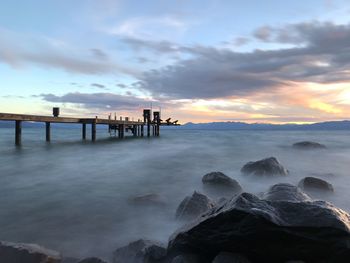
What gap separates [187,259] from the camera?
4.55 metres

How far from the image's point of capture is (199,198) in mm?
7332

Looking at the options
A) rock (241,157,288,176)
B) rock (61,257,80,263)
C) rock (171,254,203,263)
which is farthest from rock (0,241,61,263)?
rock (241,157,288,176)

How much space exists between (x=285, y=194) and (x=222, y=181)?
13.4ft

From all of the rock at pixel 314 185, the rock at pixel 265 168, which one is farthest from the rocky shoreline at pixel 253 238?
the rock at pixel 265 168

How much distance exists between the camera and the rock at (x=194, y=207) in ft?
23.3

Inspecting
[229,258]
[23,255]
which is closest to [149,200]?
[23,255]

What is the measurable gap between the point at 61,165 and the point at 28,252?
1338 centimetres

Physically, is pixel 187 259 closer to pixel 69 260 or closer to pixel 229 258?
pixel 229 258

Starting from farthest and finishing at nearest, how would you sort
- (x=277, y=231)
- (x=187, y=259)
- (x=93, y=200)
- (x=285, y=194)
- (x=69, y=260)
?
(x=93, y=200)
(x=285, y=194)
(x=69, y=260)
(x=187, y=259)
(x=277, y=231)

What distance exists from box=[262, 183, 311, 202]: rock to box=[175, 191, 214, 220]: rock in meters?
1.19

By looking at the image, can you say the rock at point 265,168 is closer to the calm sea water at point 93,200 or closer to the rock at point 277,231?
the calm sea water at point 93,200

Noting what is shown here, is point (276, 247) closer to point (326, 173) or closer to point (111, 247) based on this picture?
point (111, 247)

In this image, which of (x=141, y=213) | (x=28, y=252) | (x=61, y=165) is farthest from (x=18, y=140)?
(x=28, y=252)

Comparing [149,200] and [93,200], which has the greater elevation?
[149,200]
